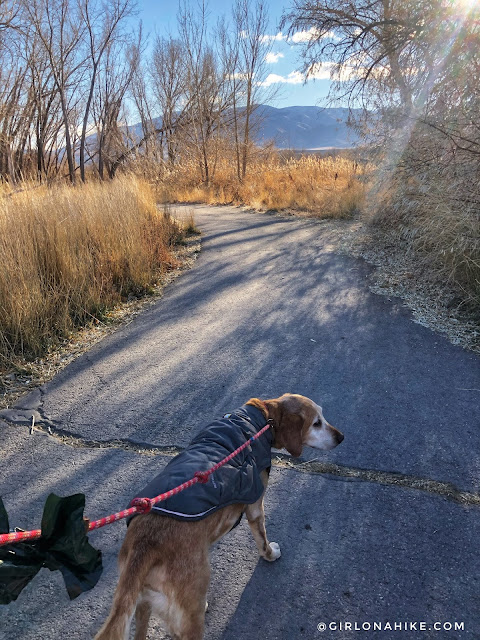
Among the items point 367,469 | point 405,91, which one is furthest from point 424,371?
point 405,91

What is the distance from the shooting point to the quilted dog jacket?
168cm

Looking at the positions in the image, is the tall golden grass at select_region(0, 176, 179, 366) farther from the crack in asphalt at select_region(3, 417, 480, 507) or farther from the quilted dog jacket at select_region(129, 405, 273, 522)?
the quilted dog jacket at select_region(129, 405, 273, 522)

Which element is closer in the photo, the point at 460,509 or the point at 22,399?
the point at 460,509

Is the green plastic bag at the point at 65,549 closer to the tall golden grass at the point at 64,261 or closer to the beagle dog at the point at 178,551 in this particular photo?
the beagle dog at the point at 178,551

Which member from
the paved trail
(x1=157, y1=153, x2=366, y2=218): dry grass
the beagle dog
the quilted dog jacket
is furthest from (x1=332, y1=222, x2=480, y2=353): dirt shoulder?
the beagle dog

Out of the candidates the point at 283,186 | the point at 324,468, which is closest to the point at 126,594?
the point at 324,468

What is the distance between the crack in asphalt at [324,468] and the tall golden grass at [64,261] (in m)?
1.45

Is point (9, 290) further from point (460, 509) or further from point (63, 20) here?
point (63, 20)

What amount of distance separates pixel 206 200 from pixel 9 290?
13843mm

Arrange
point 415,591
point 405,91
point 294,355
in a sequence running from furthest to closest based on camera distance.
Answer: point 405,91 → point 294,355 → point 415,591

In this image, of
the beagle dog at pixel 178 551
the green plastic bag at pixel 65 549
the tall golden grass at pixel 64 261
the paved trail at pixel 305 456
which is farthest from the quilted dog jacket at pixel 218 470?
the tall golden grass at pixel 64 261

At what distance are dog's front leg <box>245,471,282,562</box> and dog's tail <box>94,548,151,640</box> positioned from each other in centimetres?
75

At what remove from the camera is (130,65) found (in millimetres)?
20031

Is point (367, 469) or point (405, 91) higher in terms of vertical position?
point (405, 91)
